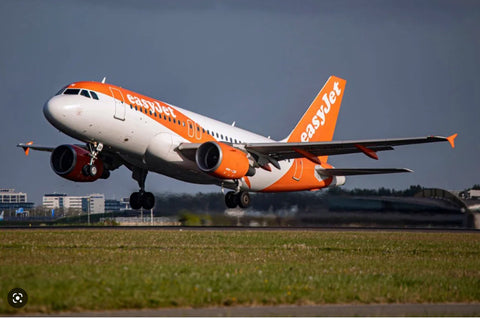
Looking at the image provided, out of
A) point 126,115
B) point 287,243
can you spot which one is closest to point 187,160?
point 126,115

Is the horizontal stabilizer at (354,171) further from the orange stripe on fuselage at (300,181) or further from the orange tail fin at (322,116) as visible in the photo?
the orange tail fin at (322,116)

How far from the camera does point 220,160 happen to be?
119 ft

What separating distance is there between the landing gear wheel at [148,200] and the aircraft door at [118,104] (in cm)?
1024

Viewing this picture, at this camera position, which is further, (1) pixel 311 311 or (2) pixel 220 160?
(2) pixel 220 160

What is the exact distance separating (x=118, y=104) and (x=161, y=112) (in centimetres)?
304

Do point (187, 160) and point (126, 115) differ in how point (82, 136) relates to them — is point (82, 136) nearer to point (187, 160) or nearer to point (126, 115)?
point (126, 115)

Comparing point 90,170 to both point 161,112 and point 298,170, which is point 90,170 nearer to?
point 161,112

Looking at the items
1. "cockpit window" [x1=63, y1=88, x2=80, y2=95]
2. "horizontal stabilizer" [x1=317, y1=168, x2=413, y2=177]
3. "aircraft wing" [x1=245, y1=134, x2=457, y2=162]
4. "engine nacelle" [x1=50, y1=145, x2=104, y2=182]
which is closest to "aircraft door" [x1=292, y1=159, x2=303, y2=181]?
"horizontal stabilizer" [x1=317, y1=168, x2=413, y2=177]

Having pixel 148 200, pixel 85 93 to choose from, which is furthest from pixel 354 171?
pixel 85 93

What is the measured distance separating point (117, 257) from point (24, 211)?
45514 mm

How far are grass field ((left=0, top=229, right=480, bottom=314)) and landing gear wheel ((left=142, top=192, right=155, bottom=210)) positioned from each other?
1645 centimetres

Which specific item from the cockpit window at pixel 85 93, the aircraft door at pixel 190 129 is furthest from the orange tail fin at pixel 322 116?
Result: the cockpit window at pixel 85 93

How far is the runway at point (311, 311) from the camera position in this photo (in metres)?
12.2

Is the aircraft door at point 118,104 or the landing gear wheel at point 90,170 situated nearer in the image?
the aircraft door at point 118,104
